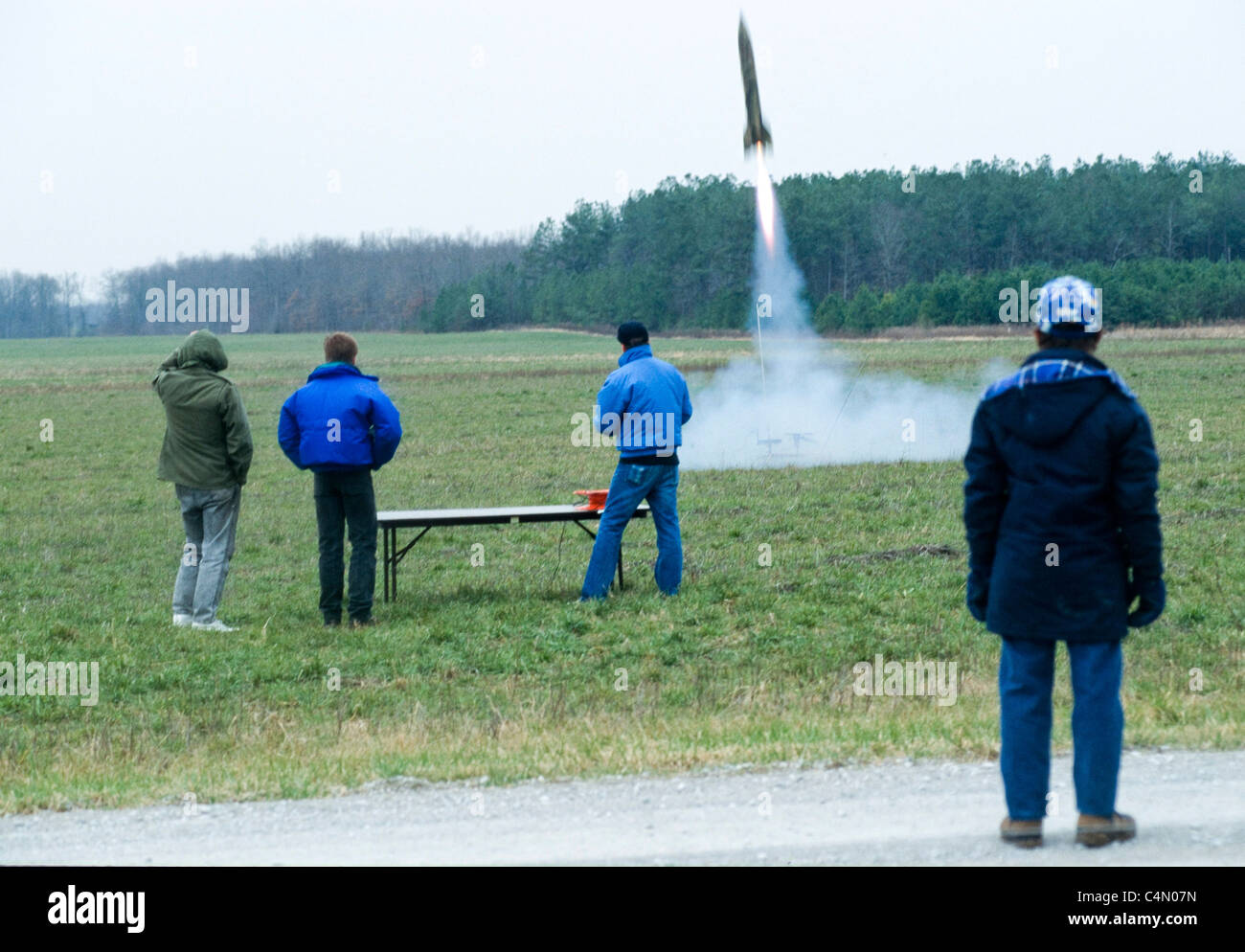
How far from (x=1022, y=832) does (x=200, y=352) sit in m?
8.05

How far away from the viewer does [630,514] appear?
11672 mm

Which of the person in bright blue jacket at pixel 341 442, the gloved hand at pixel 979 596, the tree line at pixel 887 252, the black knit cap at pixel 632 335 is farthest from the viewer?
the tree line at pixel 887 252

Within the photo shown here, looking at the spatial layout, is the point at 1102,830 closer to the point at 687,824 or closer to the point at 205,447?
the point at 687,824

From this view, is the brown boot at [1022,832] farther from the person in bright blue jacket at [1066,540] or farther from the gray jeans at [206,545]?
the gray jeans at [206,545]

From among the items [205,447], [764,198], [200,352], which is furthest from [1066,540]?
[764,198]

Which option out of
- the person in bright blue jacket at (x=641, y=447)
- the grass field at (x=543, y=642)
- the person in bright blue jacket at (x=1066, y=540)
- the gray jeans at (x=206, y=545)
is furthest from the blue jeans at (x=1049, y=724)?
the gray jeans at (x=206, y=545)

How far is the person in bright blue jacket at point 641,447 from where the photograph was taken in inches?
452

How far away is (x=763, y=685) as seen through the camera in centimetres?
930

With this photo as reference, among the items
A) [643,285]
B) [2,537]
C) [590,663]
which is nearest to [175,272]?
[643,285]

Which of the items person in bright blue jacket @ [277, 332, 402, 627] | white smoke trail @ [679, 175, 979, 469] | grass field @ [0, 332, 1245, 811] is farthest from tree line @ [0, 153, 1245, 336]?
person in bright blue jacket @ [277, 332, 402, 627]

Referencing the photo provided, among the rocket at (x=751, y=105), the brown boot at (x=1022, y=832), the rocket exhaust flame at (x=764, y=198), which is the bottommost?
the brown boot at (x=1022, y=832)

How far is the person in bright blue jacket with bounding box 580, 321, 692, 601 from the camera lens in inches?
452

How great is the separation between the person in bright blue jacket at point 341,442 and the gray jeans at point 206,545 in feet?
2.40
